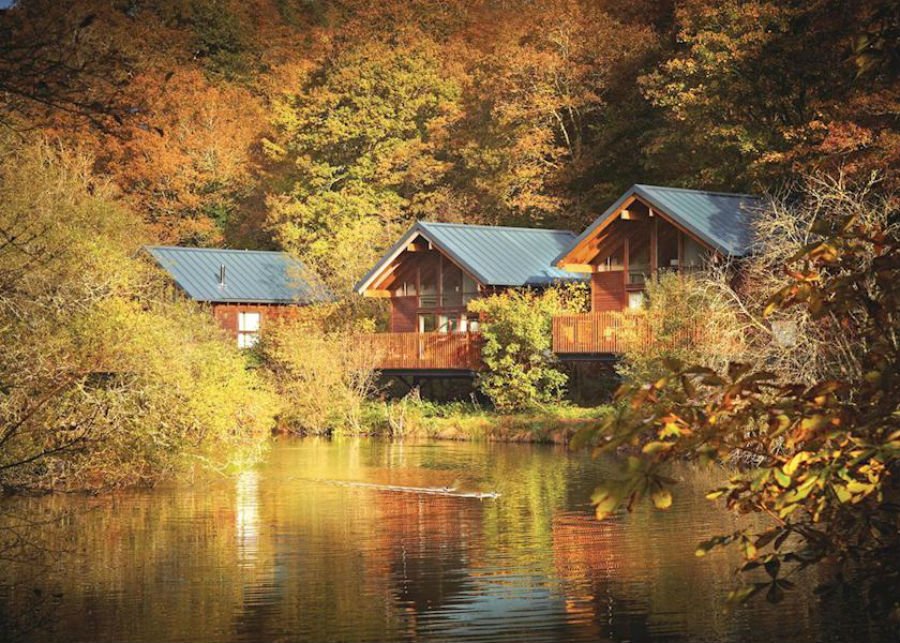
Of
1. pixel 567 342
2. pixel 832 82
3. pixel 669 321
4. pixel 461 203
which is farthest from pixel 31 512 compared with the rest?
pixel 461 203

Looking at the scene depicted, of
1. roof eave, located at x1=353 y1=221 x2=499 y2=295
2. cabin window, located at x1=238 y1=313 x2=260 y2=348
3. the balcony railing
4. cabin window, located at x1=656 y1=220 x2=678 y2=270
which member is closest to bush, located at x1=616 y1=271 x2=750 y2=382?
cabin window, located at x1=656 y1=220 x2=678 y2=270

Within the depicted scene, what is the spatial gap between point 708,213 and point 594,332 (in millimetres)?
4879

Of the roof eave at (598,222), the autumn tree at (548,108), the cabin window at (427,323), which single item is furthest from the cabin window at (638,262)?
the autumn tree at (548,108)

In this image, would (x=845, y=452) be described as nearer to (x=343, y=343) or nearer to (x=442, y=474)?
(x=442, y=474)

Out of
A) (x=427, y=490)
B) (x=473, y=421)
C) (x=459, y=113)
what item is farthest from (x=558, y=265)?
(x=459, y=113)

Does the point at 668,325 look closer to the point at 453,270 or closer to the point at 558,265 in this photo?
the point at 558,265

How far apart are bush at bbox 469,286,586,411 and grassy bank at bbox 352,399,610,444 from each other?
66cm

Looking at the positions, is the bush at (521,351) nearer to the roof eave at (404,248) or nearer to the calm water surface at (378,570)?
the roof eave at (404,248)

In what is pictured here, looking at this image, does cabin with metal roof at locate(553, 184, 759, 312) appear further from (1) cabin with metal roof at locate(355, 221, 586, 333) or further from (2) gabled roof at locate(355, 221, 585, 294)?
(1) cabin with metal roof at locate(355, 221, 586, 333)

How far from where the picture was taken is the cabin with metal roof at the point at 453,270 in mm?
45188

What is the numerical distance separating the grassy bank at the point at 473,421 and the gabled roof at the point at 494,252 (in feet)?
14.9

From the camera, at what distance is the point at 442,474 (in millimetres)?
29641

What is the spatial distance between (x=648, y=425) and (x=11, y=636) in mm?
9823

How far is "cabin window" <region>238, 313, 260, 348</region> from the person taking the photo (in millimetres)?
56375
